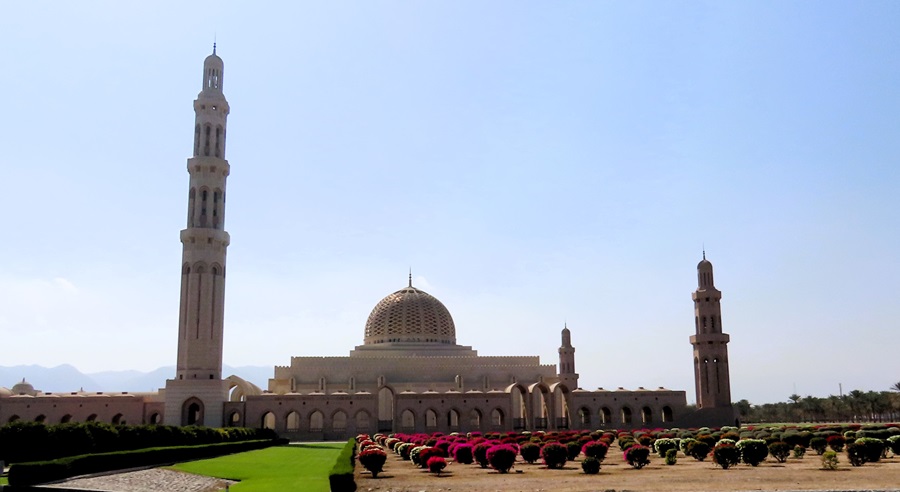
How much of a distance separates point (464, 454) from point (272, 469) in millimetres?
5433

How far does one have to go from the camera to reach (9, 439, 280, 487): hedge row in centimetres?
1814

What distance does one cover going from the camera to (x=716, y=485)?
14.9m

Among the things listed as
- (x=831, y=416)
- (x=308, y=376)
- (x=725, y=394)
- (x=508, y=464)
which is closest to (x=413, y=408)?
(x=308, y=376)

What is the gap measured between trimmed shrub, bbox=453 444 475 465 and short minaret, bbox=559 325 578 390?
1170 inches

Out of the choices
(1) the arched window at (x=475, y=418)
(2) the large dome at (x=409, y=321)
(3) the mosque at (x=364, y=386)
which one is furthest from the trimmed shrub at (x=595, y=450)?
(2) the large dome at (x=409, y=321)

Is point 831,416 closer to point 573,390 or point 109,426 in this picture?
point 573,390

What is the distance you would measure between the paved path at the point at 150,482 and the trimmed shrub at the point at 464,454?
5958mm

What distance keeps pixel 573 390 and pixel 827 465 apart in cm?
2855

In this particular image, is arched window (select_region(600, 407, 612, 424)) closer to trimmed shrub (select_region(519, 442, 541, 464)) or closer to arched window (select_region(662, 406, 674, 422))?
arched window (select_region(662, 406, 674, 422))

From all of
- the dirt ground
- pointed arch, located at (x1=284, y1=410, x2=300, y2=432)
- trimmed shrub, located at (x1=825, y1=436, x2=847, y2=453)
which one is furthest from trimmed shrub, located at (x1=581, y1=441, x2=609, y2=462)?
pointed arch, located at (x1=284, y1=410, x2=300, y2=432)

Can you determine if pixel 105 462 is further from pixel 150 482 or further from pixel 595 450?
pixel 595 450

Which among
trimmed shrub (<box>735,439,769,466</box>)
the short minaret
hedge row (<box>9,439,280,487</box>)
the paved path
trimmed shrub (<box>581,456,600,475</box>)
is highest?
the short minaret

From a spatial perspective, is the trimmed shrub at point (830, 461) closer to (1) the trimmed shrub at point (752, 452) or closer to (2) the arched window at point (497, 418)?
(1) the trimmed shrub at point (752, 452)

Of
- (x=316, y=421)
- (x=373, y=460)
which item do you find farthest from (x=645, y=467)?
(x=316, y=421)
